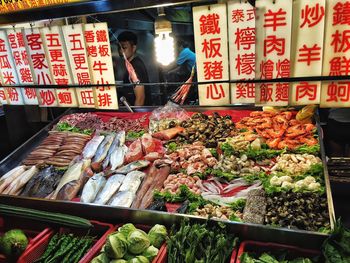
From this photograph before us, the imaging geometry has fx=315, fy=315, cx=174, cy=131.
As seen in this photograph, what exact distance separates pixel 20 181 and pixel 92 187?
1310 millimetres

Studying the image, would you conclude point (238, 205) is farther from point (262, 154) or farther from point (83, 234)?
point (83, 234)

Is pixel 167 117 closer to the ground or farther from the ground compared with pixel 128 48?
closer to the ground

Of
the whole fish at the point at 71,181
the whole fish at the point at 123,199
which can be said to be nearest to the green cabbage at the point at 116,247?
the whole fish at the point at 123,199

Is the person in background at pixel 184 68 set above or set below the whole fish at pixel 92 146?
above

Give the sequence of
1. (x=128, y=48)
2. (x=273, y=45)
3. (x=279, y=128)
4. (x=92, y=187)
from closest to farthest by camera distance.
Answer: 1. (x=273, y=45)
2. (x=92, y=187)
3. (x=279, y=128)
4. (x=128, y=48)

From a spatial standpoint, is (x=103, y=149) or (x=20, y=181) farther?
(x=103, y=149)

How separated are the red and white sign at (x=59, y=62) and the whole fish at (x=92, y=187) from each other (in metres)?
1.10

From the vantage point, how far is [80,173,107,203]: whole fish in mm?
4203

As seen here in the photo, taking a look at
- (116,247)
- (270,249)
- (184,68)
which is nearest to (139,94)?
(184,68)

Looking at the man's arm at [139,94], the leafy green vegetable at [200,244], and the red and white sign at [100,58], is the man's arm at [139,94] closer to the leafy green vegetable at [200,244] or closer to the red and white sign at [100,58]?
the red and white sign at [100,58]

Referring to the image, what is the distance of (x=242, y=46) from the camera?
11.1 feet

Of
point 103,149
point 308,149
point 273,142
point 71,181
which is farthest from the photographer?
point 103,149

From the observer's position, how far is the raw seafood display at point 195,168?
373cm

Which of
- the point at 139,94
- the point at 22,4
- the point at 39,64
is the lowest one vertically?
the point at 139,94
